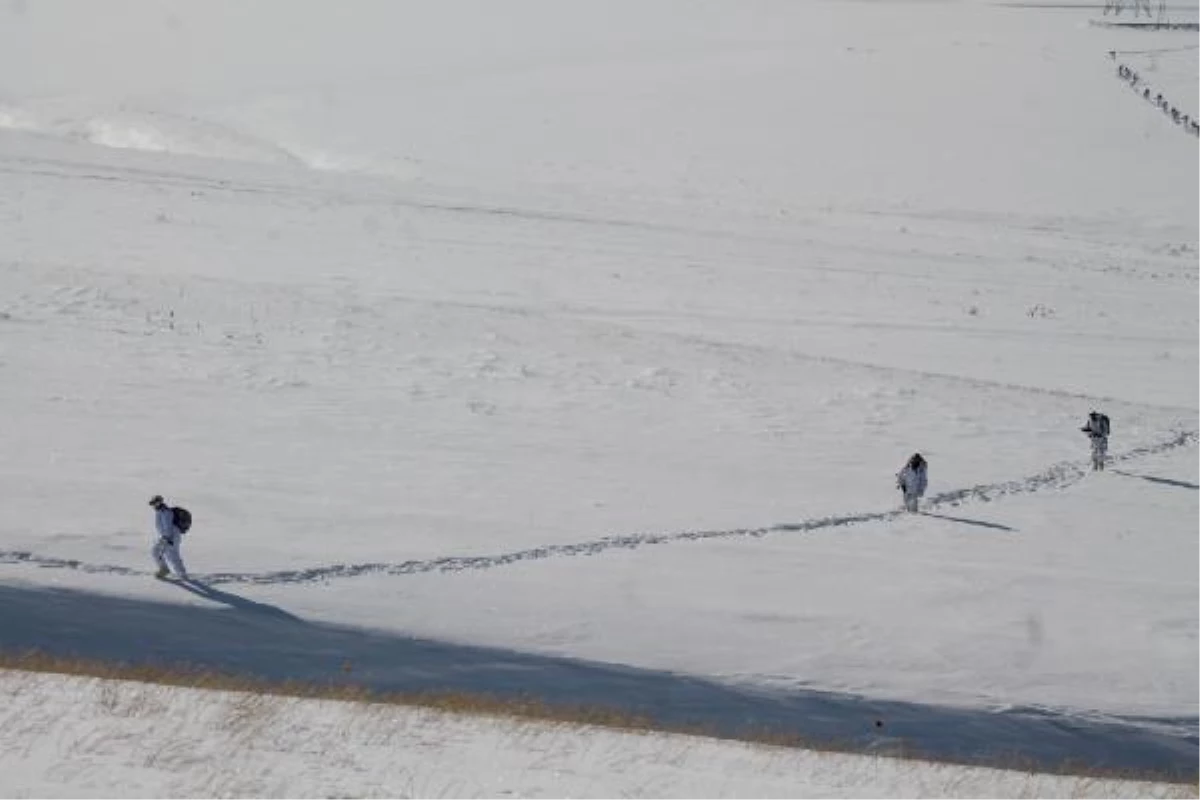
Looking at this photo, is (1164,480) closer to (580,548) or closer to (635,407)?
(635,407)

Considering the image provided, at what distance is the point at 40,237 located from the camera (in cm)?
3256

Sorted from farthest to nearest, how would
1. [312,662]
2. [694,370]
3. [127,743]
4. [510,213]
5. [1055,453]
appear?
[510,213] → [694,370] → [1055,453] → [312,662] → [127,743]

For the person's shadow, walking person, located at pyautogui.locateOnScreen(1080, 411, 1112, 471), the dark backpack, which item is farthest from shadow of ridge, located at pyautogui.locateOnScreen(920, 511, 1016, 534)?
the dark backpack

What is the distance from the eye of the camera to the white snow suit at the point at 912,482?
18.6m

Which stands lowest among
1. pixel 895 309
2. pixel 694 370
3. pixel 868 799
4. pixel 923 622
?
pixel 868 799

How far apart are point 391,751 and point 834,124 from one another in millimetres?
47368

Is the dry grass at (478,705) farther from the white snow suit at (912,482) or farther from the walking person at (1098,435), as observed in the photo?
the walking person at (1098,435)

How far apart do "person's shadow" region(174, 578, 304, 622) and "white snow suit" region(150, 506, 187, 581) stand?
185mm

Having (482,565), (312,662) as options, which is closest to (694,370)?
(482,565)

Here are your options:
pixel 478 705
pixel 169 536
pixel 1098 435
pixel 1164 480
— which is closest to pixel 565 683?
pixel 478 705

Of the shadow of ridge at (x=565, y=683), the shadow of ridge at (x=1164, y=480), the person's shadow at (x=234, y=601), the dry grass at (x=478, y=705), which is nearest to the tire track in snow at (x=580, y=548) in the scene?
the person's shadow at (x=234, y=601)

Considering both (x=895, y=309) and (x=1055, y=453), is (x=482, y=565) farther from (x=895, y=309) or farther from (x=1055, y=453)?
(x=895, y=309)

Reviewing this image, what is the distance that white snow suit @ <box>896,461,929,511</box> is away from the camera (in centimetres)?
1861

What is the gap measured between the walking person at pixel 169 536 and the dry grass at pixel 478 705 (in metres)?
1.62
